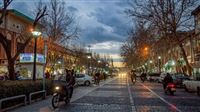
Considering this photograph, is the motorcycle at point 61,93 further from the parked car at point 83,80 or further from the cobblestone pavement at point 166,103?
the parked car at point 83,80

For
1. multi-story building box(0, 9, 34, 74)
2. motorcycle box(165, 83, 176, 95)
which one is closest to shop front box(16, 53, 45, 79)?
multi-story building box(0, 9, 34, 74)

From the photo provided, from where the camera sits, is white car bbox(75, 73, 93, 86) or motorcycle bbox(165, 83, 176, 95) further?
white car bbox(75, 73, 93, 86)

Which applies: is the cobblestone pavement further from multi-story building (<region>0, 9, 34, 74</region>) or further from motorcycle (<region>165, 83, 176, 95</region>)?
multi-story building (<region>0, 9, 34, 74</region>)

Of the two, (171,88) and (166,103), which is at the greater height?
(171,88)

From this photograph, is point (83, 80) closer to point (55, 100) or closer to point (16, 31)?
point (16, 31)

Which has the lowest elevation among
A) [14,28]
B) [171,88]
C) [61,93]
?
[61,93]

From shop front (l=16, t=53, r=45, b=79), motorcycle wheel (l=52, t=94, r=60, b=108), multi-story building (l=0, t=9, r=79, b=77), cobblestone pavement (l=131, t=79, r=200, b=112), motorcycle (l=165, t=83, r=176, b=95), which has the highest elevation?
multi-story building (l=0, t=9, r=79, b=77)

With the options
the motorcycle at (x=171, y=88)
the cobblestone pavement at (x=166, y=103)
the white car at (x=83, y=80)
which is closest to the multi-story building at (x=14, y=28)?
the white car at (x=83, y=80)

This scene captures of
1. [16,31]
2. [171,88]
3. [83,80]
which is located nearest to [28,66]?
[83,80]

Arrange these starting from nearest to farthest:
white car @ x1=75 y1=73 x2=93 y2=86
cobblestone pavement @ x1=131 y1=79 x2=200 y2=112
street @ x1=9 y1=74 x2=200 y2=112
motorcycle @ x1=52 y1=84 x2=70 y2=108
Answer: street @ x1=9 y1=74 x2=200 y2=112, cobblestone pavement @ x1=131 y1=79 x2=200 y2=112, motorcycle @ x1=52 y1=84 x2=70 y2=108, white car @ x1=75 y1=73 x2=93 y2=86

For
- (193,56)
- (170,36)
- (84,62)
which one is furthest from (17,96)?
(84,62)

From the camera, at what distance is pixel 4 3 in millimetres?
26438

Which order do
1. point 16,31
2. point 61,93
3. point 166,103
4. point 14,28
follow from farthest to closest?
1. point 16,31
2. point 14,28
3. point 166,103
4. point 61,93

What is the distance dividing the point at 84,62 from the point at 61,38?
72.2m
